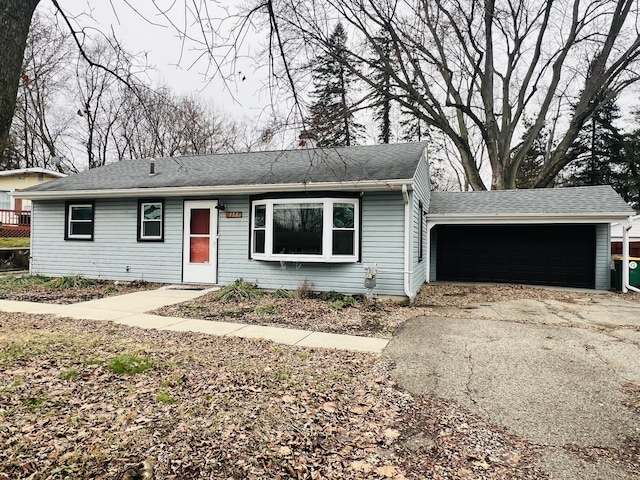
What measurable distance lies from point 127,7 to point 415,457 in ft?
13.1

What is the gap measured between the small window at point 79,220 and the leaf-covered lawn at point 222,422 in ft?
24.7

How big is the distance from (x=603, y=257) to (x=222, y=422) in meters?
12.7

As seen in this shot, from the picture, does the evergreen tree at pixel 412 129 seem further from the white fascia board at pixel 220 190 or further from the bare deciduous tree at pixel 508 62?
the white fascia board at pixel 220 190

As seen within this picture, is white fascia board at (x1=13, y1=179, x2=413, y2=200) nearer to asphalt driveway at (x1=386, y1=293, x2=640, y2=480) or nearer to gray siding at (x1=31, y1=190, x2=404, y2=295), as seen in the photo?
gray siding at (x1=31, y1=190, x2=404, y2=295)

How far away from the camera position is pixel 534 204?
11.8 metres

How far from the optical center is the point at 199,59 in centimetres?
338

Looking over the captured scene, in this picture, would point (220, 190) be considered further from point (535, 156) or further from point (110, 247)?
point (535, 156)

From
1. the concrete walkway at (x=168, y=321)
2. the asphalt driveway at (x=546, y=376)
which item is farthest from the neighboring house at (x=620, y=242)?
the concrete walkway at (x=168, y=321)

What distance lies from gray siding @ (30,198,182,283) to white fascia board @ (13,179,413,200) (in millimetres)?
364

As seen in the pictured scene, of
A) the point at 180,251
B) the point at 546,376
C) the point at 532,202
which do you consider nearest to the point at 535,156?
the point at 532,202

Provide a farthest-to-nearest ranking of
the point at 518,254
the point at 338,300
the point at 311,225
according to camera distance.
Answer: the point at 518,254 < the point at 311,225 < the point at 338,300

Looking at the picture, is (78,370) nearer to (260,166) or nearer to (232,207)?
(232,207)

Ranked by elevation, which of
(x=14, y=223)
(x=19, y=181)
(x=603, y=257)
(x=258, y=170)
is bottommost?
(x=603, y=257)

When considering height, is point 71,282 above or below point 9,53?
below
